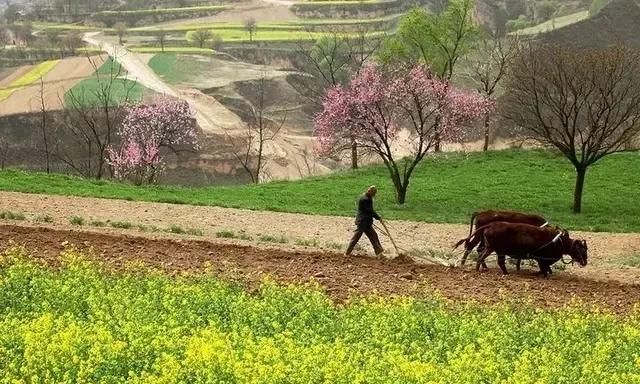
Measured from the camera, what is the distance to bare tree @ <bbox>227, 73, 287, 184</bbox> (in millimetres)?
54844

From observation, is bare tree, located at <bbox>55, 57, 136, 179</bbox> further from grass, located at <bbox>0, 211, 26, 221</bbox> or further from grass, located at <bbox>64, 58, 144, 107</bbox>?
grass, located at <bbox>0, 211, 26, 221</bbox>

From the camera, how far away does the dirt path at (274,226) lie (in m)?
21.5

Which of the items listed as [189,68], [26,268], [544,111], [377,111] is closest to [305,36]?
[189,68]

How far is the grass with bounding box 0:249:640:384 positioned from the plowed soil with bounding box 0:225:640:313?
3.56 ft

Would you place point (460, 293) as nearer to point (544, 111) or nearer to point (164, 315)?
point (164, 315)

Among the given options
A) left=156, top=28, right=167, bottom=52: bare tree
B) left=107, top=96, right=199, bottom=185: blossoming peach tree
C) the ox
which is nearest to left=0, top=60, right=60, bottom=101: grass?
left=156, top=28, right=167, bottom=52: bare tree

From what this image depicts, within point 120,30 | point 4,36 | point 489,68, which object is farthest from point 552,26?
point 4,36

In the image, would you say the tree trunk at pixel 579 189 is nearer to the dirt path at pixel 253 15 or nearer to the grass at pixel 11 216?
the grass at pixel 11 216

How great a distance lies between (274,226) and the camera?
2514cm

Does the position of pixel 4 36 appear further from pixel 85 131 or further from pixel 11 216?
pixel 11 216

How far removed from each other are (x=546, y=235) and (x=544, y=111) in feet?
88.1

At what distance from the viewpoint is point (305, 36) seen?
107 metres

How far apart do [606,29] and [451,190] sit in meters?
26.2

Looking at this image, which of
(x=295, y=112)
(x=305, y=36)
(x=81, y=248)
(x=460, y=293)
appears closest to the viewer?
(x=460, y=293)
